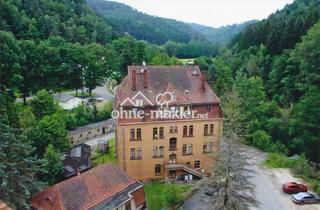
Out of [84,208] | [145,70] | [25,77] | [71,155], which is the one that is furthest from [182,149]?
[25,77]

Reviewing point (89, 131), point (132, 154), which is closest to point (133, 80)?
point (132, 154)

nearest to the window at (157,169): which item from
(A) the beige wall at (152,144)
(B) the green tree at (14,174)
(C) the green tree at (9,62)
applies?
(A) the beige wall at (152,144)

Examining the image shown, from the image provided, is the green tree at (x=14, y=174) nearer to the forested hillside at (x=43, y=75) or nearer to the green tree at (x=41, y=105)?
the forested hillside at (x=43, y=75)

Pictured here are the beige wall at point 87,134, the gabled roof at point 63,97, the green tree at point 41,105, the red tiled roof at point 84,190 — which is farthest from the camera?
the gabled roof at point 63,97

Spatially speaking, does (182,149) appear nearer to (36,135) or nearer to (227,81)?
(36,135)

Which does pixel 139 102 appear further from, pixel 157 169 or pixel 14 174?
pixel 14 174

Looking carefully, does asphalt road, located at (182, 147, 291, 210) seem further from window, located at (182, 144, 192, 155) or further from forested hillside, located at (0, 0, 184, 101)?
forested hillside, located at (0, 0, 184, 101)
